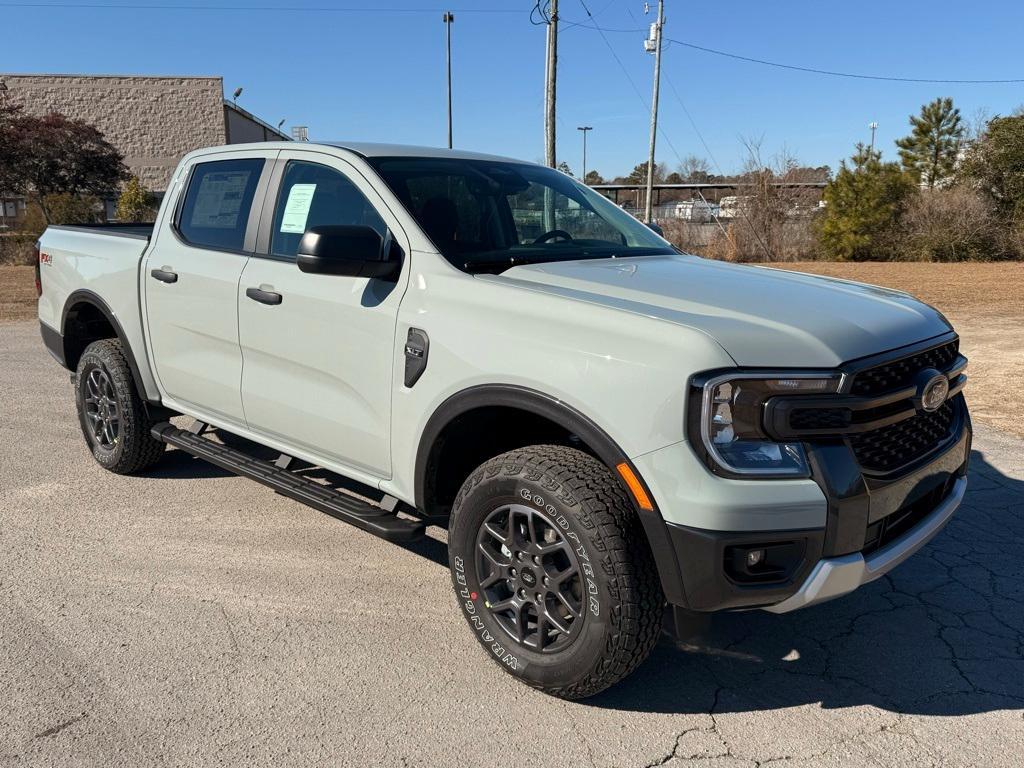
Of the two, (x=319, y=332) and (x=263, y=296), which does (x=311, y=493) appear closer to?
(x=319, y=332)

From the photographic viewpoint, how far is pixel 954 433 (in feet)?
10.8

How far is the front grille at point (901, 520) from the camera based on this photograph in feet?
8.98

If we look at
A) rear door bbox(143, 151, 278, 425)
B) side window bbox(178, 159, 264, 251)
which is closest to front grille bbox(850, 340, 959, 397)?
rear door bbox(143, 151, 278, 425)

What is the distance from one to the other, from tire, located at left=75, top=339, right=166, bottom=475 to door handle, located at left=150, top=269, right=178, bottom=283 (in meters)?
0.75

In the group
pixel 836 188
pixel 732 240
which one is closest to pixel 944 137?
pixel 836 188

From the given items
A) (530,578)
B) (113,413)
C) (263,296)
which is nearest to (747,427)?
(530,578)

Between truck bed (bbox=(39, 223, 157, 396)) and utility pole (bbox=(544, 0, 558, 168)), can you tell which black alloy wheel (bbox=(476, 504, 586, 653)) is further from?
utility pole (bbox=(544, 0, 558, 168))

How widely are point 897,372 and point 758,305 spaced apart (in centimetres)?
51

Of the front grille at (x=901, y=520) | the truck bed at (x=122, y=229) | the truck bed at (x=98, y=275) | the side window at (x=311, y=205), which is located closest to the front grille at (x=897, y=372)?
the front grille at (x=901, y=520)

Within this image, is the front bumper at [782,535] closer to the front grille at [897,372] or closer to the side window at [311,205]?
the front grille at [897,372]

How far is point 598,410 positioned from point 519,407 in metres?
0.33

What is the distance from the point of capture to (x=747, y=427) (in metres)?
2.53

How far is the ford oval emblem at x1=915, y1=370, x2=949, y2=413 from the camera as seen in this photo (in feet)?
9.48

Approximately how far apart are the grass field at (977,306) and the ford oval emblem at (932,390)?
4.18m
